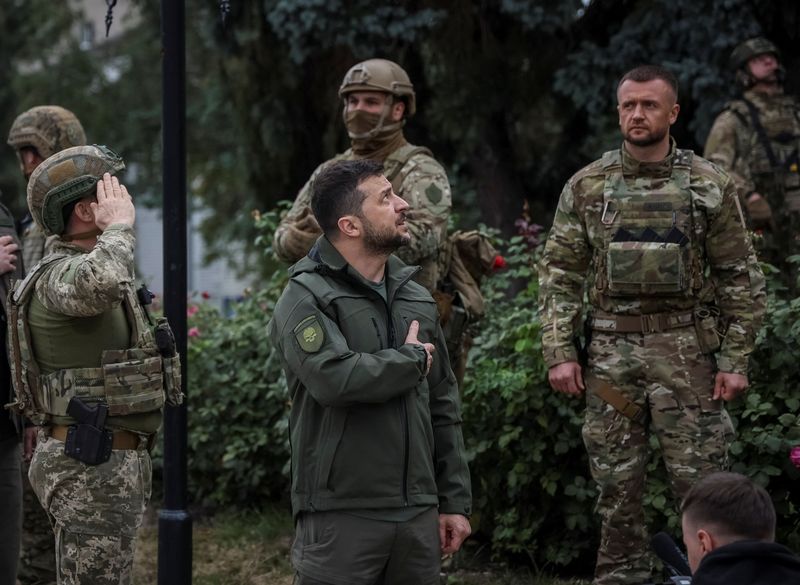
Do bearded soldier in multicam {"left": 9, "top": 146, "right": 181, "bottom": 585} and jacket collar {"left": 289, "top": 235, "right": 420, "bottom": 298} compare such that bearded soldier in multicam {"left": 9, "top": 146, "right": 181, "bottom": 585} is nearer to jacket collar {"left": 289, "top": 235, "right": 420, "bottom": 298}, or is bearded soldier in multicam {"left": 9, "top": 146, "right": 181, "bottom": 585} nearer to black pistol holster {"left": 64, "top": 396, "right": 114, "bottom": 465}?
black pistol holster {"left": 64, "top": 396, "right": 114, "bottom": 465}

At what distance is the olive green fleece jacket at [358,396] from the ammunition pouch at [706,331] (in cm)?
144

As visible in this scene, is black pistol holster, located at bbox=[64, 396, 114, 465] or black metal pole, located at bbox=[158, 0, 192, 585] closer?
black pistol holster, located at bbox=[64, 396, 114, 465]

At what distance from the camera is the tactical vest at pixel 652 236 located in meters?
5.04

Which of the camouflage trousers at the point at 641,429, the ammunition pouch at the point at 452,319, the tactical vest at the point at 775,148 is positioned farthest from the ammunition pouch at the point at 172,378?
the tactical vest at the point at 775,148

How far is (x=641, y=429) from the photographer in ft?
17.1

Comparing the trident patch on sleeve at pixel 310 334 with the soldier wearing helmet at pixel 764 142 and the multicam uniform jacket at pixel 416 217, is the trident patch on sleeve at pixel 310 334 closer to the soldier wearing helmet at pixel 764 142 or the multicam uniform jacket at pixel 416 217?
the multicam uniform jacket at pixel 416 217

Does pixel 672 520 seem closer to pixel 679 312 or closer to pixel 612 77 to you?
pixel 679 312

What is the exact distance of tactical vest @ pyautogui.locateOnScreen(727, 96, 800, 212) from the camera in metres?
8.04

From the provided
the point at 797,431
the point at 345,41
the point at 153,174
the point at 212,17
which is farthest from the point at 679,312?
the point at 153,174

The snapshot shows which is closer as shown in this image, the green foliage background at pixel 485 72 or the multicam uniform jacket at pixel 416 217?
the multicam uniform jacket at pixel 416 217

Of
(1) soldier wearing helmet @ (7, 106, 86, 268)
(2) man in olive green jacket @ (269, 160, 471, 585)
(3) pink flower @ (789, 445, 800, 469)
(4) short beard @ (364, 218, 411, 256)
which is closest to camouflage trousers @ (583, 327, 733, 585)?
(3) pink flower @ (789, 445, 800, 469)

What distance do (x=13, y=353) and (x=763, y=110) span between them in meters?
5.33

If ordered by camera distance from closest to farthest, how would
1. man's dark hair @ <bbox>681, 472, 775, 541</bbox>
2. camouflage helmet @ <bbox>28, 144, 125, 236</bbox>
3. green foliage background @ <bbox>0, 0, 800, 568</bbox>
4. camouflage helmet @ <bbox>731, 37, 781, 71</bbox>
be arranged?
1. man's dark hair @ <bbox>681, 472, 775, 541</bbox>
2. camouflage helmet @ <bbox>28, 144, 125, 236</bbox>
3. green foliage background @ <bbox>0, 0, 800, 568</bbox>
4. camouflage helmet @ <bbox>731, 37, 781, 71</bbox>

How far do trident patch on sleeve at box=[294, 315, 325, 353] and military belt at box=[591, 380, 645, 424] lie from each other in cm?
172
